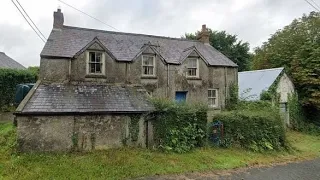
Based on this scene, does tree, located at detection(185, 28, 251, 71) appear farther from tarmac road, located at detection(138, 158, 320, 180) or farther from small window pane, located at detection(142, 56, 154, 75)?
tarmac road, located at detection(138, 158, 320, 180)

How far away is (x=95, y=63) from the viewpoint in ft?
55.2

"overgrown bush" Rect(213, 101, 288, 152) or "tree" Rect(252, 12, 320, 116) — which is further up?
"tree" Rect(252, 12, 320, 116)

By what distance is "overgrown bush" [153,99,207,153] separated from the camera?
1439cm

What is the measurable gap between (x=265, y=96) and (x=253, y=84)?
2747 millimetres

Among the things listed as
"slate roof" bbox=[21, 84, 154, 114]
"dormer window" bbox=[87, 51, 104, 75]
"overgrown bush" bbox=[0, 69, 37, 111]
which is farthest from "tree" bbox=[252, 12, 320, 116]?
"overgrown bush" bbox=[0, 69, 37, 111]

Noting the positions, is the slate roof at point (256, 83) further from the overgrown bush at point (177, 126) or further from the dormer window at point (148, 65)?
the overgrown bush at point (177, 126)

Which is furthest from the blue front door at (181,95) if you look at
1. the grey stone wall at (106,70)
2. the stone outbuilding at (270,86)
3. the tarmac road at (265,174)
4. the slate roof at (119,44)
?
the tarmac road at (265,174)

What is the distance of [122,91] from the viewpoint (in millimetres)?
16422

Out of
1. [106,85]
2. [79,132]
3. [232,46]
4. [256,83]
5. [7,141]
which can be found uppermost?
[232,46]

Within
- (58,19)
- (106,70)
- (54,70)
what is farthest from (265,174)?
(58,19)

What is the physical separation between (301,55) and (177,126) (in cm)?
1786

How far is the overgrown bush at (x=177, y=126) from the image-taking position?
47.2 feet

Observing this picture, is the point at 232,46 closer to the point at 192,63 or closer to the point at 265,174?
the point at 192,63

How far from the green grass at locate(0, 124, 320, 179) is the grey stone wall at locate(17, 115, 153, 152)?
541mm
